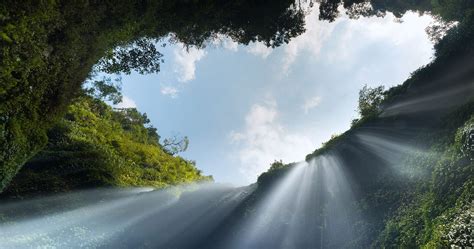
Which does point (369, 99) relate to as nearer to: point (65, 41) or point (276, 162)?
point (276, 162)

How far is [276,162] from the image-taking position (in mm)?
32094

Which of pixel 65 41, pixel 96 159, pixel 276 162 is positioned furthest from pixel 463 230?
pixel 96 159

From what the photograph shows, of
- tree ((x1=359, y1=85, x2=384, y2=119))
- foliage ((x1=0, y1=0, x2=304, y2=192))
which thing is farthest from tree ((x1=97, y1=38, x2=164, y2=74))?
tree ((x1=359, y1=85, x2=384, y2=119))

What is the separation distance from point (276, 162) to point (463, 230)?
2160cm

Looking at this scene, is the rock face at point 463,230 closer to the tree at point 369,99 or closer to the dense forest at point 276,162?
the dense forest at point 276,162

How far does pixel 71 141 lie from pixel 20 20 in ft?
68.9

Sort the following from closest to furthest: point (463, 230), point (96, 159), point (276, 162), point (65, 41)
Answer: point (463, 230) → point (65, 41) → point (96, 159) → point (276, 162)

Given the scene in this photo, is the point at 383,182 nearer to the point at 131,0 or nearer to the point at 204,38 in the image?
the point at 204,38

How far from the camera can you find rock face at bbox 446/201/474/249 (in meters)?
10.4

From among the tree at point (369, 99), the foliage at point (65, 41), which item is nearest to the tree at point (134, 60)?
the foliage at point (65, 41)

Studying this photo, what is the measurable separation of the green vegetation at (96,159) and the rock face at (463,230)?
2365 centimetres

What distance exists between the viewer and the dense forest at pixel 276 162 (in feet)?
42.8

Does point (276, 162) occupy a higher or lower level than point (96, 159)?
lower

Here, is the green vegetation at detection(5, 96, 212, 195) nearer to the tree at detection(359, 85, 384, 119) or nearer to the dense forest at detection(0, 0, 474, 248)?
the dense forest at detection(0, 0, 474, 248)
